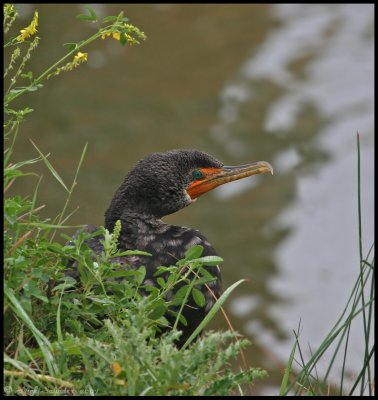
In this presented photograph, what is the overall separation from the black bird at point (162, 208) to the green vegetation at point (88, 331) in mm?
571

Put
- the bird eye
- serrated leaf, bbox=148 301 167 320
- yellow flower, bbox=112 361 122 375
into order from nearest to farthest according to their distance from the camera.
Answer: yellow flower, bbox=112 361 122 375
serrated leaf, bbox=148 301 167 320
the bird eye

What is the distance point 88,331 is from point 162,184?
1.12m

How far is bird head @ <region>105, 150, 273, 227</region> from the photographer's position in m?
3.84

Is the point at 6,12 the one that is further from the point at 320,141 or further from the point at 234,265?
the point at 320,141

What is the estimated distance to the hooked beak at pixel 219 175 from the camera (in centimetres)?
406

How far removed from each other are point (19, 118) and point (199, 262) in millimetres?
646

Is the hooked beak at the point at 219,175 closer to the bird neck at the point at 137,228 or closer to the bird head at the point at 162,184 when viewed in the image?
the bird head at the point at 162,184

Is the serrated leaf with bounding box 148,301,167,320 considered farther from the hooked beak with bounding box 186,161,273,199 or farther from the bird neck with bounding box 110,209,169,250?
the hooked beak with bounding box 186,161,273,199

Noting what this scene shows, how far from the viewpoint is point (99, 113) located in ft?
34.0

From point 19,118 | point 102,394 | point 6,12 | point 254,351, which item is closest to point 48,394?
point 102,394

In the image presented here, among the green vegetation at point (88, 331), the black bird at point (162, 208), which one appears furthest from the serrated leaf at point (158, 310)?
the black bird at point (162, 208)

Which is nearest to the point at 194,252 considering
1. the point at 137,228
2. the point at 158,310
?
the point at 158,310

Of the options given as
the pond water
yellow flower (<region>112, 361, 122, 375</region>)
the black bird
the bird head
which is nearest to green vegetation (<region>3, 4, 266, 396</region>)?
yellow flower (<region>112, 361, 122, 375</region>)

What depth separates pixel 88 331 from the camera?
285 centimetres
